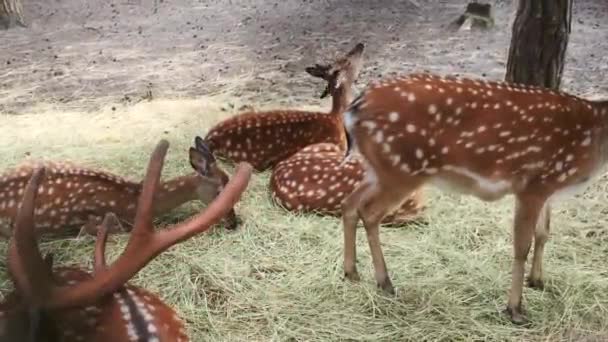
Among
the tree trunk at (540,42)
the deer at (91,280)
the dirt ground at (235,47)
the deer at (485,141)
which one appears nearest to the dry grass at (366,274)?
the deer at (485,141)

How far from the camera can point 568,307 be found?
2465 mm

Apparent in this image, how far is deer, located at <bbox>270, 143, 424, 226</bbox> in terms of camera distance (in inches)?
119

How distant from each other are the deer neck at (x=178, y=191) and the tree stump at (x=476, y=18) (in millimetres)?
2924

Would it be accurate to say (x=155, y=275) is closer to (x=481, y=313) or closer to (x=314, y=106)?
(x=481, y=313)

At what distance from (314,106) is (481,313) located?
2.10m

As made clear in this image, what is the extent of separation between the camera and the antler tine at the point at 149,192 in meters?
1.56

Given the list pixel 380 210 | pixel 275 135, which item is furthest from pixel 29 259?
pixel 275 135

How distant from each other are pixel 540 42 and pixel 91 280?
2171 millimetres

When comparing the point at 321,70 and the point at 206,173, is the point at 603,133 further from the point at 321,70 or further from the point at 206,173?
the point at 321,70

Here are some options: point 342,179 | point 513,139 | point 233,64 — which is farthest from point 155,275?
point 233,64

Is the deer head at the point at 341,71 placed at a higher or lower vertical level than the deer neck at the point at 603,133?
lower

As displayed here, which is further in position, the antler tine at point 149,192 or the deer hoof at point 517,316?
the deer hoof at point 517,316

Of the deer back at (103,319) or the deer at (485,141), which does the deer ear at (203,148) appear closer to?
the deer at (485,141)

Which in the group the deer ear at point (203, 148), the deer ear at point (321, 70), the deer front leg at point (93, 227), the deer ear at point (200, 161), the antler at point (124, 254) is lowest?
the deer front leg at point (93, 227)
